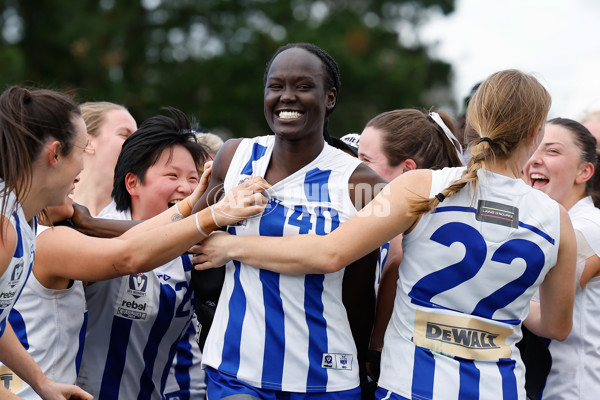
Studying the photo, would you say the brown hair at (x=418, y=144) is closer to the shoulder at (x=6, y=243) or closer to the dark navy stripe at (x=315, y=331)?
the dark navy stripe at (x=315, y=331)

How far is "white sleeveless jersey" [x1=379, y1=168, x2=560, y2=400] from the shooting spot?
9.51 feet

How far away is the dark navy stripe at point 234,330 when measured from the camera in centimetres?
317

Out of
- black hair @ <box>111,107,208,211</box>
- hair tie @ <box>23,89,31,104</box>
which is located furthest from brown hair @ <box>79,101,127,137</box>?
hair tie @ <box>23,89,31,104</box>

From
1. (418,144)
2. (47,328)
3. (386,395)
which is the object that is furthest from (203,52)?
(386,395)

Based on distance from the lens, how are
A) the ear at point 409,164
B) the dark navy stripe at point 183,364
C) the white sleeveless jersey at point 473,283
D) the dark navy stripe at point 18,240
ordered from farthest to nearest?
the dark navy stripe at point 183,364
the ear at point 409,164
the white sleeveless jersey at point 473,283
the dark navy stripe at point 18,240

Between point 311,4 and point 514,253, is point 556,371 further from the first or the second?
point 311,4

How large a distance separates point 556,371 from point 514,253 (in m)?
1.18

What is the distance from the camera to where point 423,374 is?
295 cm

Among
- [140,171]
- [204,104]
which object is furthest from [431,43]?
[140,171]

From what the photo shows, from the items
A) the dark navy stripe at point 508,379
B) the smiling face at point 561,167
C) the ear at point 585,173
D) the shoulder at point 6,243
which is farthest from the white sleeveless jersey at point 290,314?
the ear at point 585,173

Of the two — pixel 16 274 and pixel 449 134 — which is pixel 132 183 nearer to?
pixel 16 274

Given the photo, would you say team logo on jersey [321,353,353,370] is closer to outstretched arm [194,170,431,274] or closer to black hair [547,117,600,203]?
outstretched arm [194,170,431,274]

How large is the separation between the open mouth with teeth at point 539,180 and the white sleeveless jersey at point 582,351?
53 cm

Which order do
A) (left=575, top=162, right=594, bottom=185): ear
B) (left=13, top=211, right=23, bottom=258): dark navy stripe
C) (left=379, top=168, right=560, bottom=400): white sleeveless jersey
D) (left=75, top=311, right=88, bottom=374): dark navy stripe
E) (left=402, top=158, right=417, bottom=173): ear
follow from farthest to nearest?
(left=575, top=162, right=594, bottom=185): ear
(left=402, top=158, right=417, bottom=173): ear
(left=75, top=311, right=88, bottom=374): dark navy stripe
(left=379, top=168, right=560, bottom=400): white sleeveless jersey
(left=13, top=211, right=23, bottom=258): dark navy stripe
